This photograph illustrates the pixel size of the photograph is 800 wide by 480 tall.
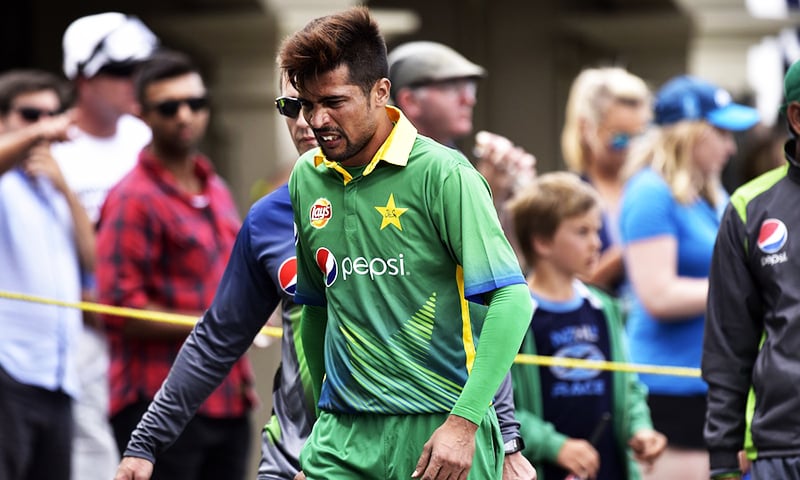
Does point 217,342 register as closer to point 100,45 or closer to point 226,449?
point 226,449

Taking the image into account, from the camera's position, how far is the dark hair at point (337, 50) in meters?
4.39

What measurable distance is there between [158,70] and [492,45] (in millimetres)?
10359

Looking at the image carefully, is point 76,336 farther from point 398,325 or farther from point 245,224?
point 398,325

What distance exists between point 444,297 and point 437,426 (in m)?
0.32

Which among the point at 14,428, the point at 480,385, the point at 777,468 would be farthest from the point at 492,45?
the point at 480,385

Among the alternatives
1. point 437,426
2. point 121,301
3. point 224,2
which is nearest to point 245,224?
point 437,426

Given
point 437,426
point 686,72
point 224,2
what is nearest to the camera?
point 437,426

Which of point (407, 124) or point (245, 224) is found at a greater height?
point (407, 124)

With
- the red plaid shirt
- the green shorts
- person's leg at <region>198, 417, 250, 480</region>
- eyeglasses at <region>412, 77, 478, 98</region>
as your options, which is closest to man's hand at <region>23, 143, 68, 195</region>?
the red plaid shirt

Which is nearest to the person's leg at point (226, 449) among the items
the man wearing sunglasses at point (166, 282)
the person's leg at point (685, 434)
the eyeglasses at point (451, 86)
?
the man wearing sunglasses at point (166, 282)

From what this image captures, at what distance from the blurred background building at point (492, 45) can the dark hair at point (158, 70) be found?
3985 millimetres

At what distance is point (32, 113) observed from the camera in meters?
7.37

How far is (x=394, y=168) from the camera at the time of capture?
4473mm

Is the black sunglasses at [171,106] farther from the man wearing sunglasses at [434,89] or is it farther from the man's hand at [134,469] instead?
the man's hand at [134,469]
